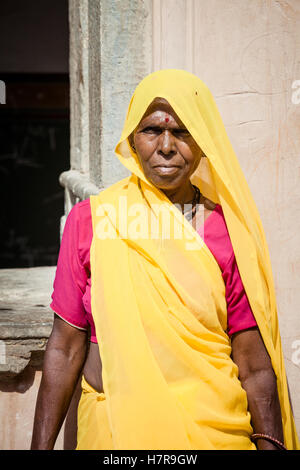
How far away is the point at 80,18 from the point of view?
3.07 m

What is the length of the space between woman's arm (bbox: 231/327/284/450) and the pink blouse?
46 mm

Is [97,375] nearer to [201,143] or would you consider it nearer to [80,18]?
[201,143]

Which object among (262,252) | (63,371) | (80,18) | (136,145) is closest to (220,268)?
(262,252)

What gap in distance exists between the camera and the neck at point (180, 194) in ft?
6.41

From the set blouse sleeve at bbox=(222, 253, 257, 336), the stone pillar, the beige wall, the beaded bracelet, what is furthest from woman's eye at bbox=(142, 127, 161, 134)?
the beaded bracelet

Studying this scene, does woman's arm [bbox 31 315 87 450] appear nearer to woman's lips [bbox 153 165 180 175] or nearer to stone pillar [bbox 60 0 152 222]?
woman's lips [bbox 153 165 180 175]

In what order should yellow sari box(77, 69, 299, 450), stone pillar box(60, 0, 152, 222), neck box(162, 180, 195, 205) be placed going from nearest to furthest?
yellow sari box(77, 69, 299, 450) → neck box(162, 180, 195, 205) → stone pillar box(60, 0, 152, 222)

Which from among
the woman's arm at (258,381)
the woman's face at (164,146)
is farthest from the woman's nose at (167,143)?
the woman's arm at (258,381)

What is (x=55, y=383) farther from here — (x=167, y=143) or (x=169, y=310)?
(x=167, y=143)

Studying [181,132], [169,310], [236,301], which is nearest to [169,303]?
[169,310]

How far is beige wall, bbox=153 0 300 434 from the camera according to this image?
235cm

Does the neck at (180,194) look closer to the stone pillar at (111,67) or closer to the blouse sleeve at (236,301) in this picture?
the blouse sleeve at (236,301)

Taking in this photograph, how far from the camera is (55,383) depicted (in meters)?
1.91

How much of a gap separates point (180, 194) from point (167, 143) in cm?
21
